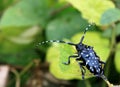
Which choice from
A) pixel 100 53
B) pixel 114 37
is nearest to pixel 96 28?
pixel 114 37

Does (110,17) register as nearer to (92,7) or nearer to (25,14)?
(92,7)

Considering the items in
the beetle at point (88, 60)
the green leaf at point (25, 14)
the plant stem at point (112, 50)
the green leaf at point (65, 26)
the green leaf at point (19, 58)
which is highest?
the green leaf at point (25, 14)

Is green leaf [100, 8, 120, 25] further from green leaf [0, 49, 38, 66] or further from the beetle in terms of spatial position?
green leaf [0, 49, 38, 66]

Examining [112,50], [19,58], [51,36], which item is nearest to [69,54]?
[112,50]

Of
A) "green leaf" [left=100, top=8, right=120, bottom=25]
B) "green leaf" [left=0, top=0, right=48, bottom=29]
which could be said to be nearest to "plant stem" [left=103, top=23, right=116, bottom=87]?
"green leaf" [left=100, top=8, right=120, bottom=25]

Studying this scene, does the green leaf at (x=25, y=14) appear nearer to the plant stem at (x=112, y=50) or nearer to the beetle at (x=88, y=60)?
the plant stem at (x=112, y=50)

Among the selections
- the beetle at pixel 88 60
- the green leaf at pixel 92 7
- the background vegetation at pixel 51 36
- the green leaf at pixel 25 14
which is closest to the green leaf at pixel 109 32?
the background vegetation at pixel 51 36

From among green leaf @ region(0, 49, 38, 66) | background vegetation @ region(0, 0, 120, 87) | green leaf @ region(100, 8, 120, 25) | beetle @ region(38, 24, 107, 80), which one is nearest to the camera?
beetle @ region(38, 24, 107, 80)
